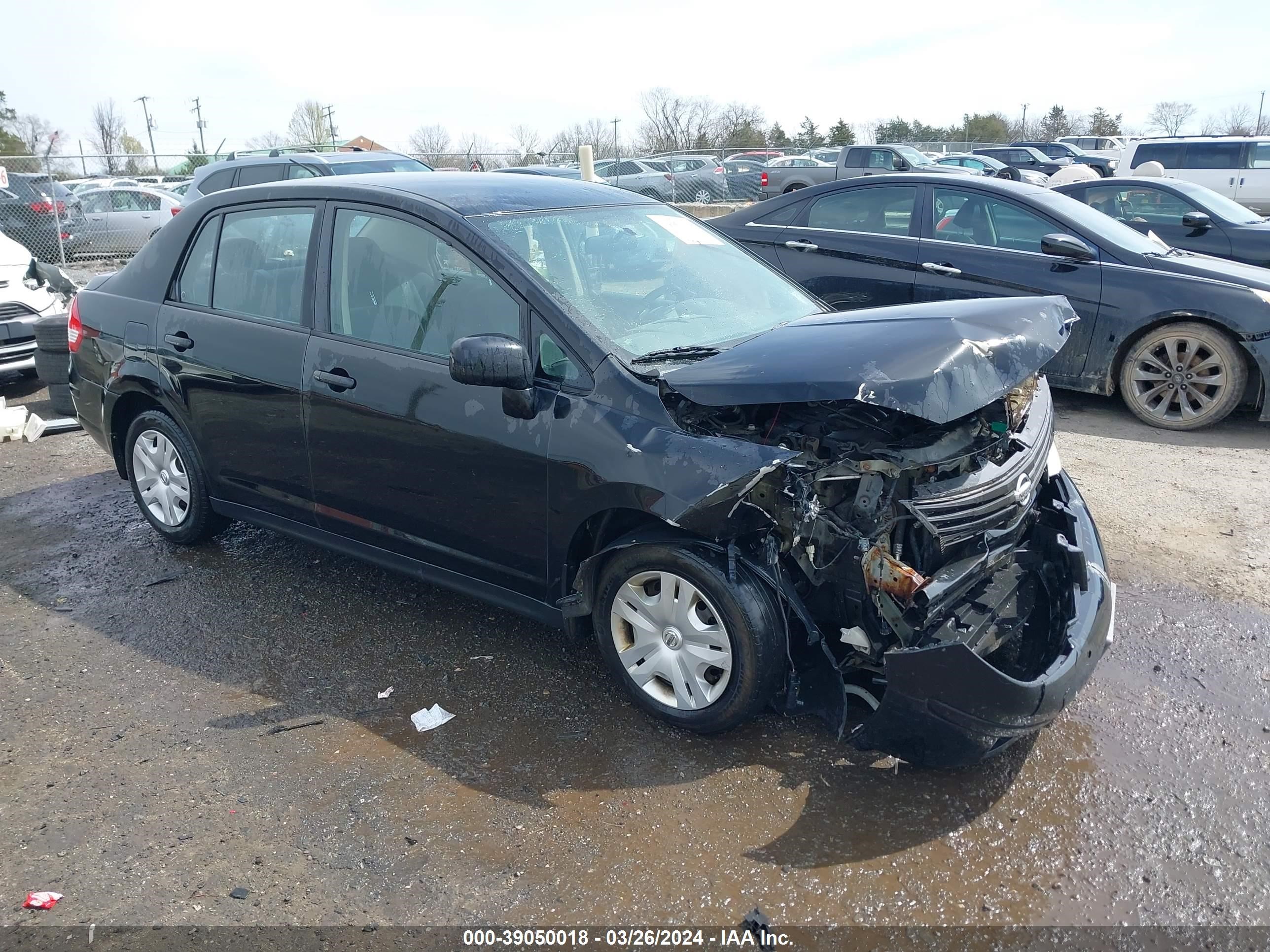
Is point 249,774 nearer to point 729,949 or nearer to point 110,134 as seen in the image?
point 729,949

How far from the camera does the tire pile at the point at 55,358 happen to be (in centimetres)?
659

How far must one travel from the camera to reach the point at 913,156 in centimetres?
2108

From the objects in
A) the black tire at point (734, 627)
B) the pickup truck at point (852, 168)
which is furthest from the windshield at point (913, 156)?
the black tire at point (734, 627)

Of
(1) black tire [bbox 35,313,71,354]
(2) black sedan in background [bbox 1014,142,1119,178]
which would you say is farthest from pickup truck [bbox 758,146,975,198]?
(1) black tire [bbox 35,313,71,354]

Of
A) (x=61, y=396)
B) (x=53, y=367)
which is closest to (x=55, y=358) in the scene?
(x=53, y=367)

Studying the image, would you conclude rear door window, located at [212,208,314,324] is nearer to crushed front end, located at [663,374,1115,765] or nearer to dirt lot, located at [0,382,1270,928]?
dirt lot, located at [0,382,1270,928]

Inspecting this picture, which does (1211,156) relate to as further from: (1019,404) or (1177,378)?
→ (1019,404)

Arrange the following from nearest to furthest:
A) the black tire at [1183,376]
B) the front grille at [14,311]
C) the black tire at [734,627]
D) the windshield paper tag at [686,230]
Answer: the black tire at [734,627]
the windshield paper tag at [686,230]
the black tire at [1183,376]
the front grille at [14,311]

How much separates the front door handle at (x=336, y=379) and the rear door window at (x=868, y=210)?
487 centimetres

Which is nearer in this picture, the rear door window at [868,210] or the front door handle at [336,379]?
the front door handle at [336,379]

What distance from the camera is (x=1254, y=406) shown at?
22.6ft

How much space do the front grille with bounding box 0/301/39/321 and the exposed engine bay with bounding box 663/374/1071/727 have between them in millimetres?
7094

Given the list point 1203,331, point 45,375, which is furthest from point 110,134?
point 1203,331

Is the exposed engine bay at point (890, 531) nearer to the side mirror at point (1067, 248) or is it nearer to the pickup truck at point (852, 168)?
the side mirror at point (1067, 248)
